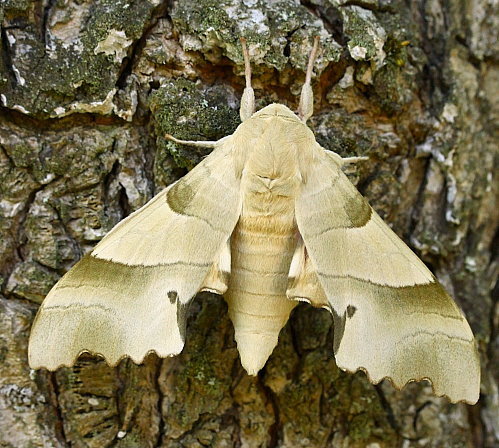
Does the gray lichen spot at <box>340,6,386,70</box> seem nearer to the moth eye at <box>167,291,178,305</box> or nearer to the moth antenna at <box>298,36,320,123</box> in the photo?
the moth antenna at <box>298,36,320,123</box>

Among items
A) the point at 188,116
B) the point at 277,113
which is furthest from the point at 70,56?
the point at 277,113

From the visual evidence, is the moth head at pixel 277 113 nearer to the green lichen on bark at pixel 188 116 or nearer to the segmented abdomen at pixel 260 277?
the green lichen on bark at pixel 188 116

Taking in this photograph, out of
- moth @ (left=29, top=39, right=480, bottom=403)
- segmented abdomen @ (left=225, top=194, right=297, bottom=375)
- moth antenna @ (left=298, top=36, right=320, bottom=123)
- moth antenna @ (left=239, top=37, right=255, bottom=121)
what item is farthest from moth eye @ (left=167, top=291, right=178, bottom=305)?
moth antenna @ (left=298, top=36, right=320, bottom=123)

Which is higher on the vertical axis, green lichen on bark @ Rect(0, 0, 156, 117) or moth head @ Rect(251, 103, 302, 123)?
green lichen on bark @ Rect(0, 0, 156, 117)

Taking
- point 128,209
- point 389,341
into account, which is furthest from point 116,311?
point 389,341

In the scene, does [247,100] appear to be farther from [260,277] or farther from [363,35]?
[260,277]

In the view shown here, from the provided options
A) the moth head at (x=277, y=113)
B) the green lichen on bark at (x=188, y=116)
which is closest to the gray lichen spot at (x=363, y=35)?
the moth head at (x=277, y=113)
